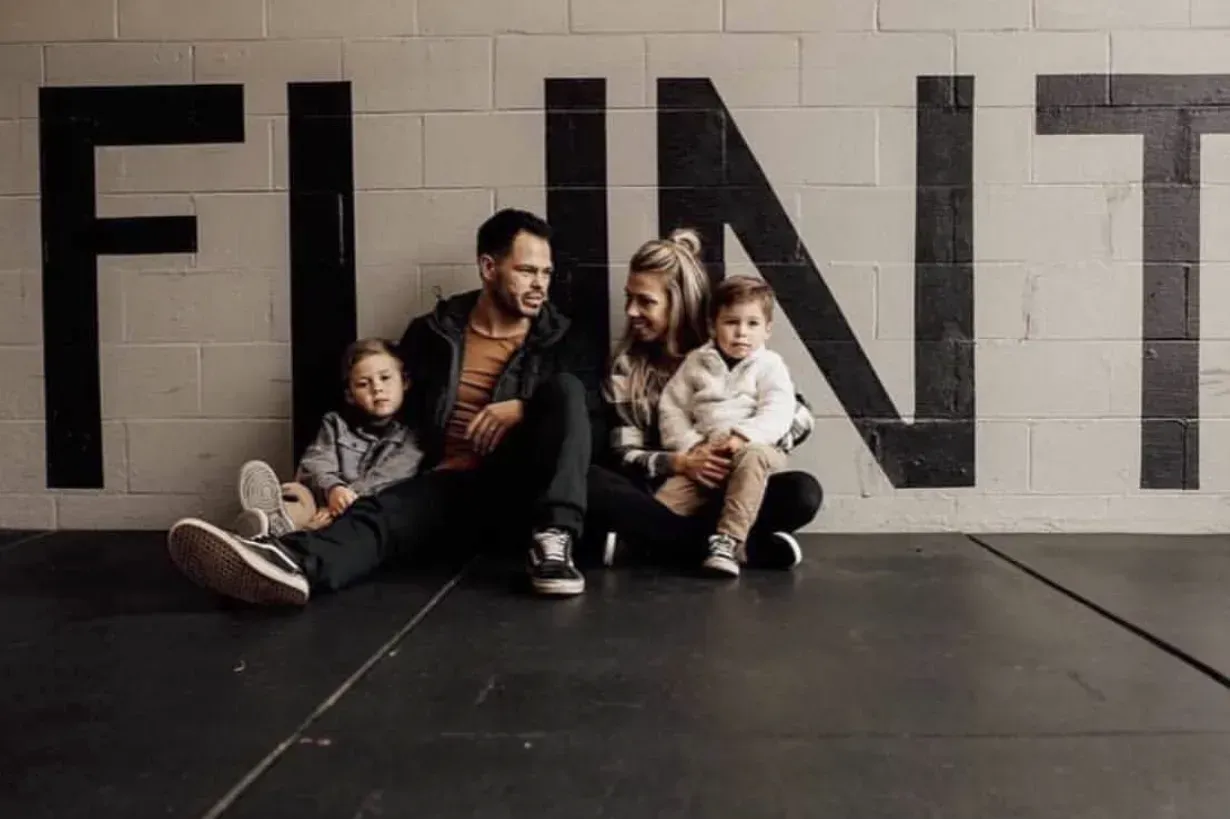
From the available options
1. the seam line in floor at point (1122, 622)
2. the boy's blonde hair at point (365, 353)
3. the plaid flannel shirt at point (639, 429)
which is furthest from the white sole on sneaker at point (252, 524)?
the seam line in floor at point (1122, 622)

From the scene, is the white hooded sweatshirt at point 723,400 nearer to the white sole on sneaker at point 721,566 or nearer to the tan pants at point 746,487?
the tan pants at point 746,487

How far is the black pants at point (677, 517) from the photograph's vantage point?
8.92ft

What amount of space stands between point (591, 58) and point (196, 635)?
197cm

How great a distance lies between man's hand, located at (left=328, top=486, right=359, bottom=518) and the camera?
9.00ft

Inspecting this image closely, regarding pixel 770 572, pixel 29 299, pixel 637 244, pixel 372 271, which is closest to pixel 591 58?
pixel 637 244

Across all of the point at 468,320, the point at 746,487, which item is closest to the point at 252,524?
the point at 468,320

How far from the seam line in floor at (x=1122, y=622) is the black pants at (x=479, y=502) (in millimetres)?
1057

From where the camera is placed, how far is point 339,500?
2.75 metres

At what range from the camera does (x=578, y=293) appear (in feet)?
10.5

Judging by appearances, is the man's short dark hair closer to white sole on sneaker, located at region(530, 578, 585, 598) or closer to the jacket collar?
the jacket collar

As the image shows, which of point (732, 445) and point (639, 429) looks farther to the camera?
point (639, 429)

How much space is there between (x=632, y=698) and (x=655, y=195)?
6.16ft

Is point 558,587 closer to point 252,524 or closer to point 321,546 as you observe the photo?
point 321,546

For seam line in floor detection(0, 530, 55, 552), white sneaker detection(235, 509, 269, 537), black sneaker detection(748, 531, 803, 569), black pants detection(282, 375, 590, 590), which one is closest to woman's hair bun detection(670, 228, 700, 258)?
black pants detection(282, 375, 590, 590)
